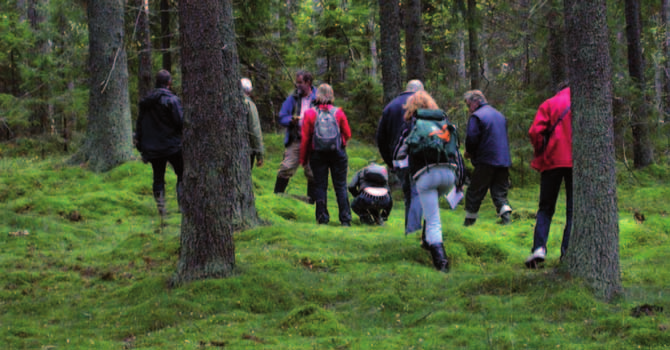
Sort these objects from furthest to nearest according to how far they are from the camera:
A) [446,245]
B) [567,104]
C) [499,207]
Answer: [499,207], [446,245], [567,104]

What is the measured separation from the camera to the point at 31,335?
582cm

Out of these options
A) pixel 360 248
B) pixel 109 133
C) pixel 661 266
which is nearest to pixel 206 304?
pixel 360 248

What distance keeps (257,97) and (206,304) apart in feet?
47.9

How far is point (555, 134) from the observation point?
784 cm

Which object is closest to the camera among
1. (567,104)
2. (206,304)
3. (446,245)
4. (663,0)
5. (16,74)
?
(206,304)

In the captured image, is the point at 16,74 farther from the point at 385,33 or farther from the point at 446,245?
the point at 446,245

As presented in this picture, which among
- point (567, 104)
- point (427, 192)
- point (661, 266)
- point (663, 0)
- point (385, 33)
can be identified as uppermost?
point (663, 0)

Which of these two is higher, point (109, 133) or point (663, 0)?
point (663, 0)

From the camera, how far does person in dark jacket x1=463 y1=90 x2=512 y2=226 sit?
426 inches

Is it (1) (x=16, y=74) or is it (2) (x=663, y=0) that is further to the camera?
(1) (x=16, y=74)

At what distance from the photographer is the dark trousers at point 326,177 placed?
10.7m

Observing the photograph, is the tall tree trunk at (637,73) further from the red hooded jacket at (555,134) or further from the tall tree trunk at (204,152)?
the tall tree trunk at (204,152)

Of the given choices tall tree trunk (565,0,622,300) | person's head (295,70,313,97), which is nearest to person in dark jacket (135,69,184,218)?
person's head (295,70,313,97)

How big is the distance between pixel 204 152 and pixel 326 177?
4166 mm
